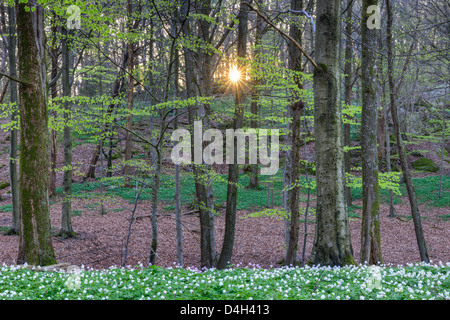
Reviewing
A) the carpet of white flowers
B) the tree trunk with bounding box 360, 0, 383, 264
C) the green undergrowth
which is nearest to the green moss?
the green undergrowth

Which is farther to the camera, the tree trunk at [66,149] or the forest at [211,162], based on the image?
the tree trunk at [66,149]

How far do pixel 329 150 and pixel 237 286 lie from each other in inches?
105

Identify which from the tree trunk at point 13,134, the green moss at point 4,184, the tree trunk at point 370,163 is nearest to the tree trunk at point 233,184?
the tree trunk at point 370,163

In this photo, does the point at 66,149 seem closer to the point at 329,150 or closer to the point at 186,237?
the point at 186,237

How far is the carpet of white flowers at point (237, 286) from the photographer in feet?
11.1

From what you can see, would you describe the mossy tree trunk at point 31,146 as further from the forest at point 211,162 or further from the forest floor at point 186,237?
the forest floor at point 186,237

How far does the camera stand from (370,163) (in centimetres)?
672

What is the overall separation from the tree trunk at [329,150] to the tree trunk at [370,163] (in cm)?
175

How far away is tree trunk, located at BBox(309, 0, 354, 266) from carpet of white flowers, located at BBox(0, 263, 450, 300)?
2.04 feet

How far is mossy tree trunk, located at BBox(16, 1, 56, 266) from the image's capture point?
18.7 feet

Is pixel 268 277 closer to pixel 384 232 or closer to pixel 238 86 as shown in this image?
pixel 238 86

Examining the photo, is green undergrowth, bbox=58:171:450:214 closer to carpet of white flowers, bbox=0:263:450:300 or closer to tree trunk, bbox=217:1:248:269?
tree trunk, bbox=217:1:248:269

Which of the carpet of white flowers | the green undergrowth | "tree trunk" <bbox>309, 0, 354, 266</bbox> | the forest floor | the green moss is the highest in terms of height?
"tree trunk" <bbox>309, 0, 354, 266</bbox>
